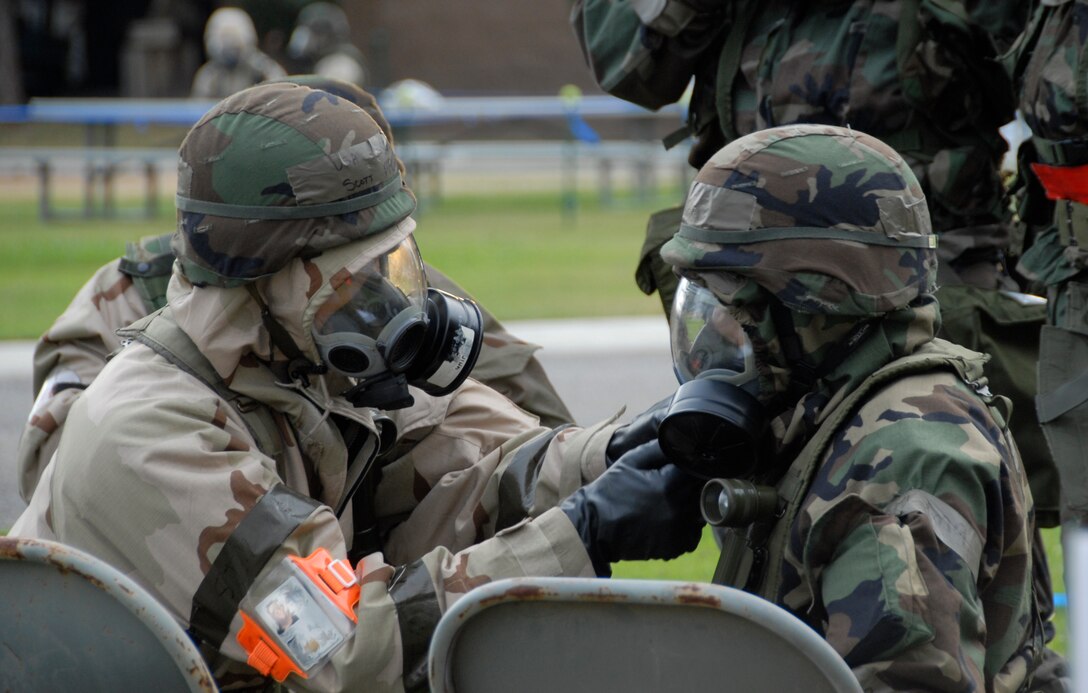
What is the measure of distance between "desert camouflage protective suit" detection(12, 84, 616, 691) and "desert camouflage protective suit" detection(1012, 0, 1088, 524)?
118 centimetres

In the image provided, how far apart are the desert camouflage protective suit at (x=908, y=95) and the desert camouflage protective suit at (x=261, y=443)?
127 centimetres

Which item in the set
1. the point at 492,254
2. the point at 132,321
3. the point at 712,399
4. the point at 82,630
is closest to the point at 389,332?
the point at 712,399

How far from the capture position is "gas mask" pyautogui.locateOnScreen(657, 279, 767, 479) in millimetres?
2445

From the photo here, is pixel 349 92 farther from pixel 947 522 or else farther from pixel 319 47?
pixel 319 47

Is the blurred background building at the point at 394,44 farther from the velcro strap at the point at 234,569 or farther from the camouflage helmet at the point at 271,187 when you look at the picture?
the velcro strap at the point at 234,569

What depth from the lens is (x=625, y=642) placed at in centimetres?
172

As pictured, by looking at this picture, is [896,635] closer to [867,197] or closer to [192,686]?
[867,197]

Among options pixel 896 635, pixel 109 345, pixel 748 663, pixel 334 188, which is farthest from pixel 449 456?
pixel 748 663

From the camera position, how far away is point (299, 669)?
7.77ft

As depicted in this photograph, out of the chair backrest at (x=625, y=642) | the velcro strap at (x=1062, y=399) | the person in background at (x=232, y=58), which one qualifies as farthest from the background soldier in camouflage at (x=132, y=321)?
the person in background at (x=232, y=58)

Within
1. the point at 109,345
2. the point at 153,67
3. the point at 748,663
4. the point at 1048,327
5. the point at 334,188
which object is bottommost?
the point at 153,67

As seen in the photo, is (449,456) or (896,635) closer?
(896,635)

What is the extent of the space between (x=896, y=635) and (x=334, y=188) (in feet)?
4.16

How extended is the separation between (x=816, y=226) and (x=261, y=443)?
1102mm
